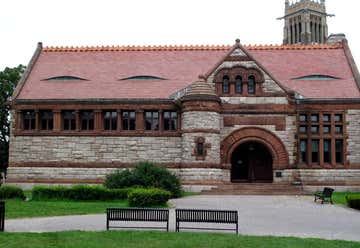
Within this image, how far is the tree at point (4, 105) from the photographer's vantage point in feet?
161

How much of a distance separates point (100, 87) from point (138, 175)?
1076 cm

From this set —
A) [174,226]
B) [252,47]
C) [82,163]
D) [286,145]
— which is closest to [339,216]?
[174,226]

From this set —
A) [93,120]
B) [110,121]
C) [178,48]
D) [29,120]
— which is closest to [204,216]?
[110,121]

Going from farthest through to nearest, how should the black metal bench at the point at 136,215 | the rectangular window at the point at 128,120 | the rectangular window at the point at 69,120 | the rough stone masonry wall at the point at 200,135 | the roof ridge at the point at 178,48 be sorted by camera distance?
the roof ridge at the point at 178,48 < the rectangular window at the point at 69,120 < the rectangular window at the point at 128,120 < the rough stone masonry wall at the point at 200,135 < the black metal bench at the point at 136,215

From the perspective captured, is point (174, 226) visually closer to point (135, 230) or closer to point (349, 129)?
point (135, 230)

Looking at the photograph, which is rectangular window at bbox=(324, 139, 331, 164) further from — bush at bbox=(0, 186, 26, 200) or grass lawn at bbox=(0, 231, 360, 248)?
grass lawn at bbox=(0, 231, 360, 248)

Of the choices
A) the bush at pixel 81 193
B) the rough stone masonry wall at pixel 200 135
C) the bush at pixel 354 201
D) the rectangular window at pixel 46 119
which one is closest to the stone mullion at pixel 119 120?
the rectangular window at pixel 46 119

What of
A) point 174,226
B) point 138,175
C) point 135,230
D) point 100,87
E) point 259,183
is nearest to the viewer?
point 135,230

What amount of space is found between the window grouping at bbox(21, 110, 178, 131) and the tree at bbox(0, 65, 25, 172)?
1188 centimetres

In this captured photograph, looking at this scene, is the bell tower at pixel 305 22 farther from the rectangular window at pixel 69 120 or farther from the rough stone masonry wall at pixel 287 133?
the rectangular window at pixel 69 120

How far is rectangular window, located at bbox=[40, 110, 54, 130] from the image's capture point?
3784 centimetres

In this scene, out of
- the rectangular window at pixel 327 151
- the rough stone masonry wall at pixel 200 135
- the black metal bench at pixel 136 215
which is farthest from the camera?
the rectangular window at pixel 327 151

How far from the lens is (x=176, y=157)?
1441 inches

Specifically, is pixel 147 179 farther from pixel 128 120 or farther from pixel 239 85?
pixel 239 85
